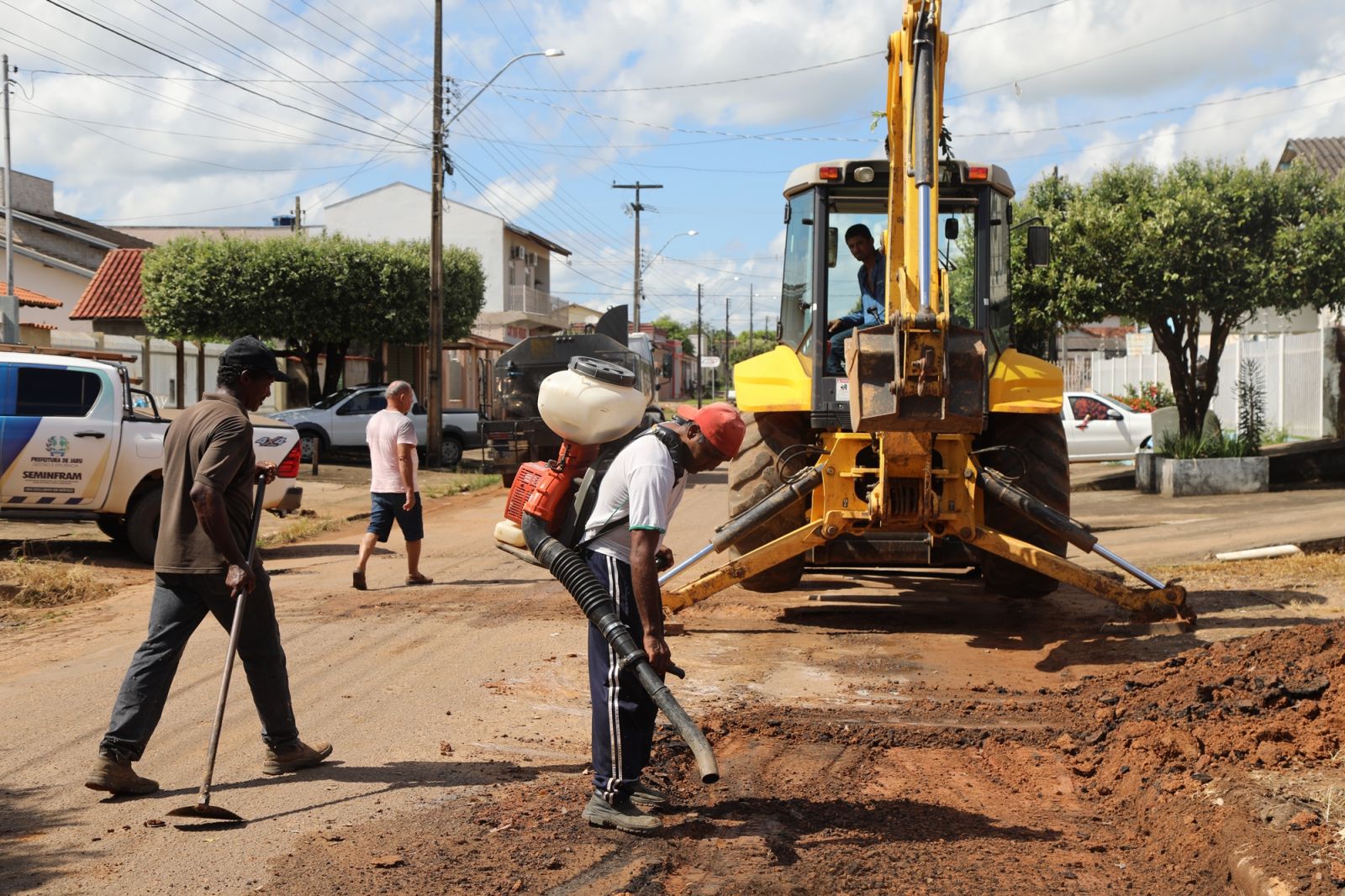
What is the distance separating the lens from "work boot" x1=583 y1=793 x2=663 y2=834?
16.6ft

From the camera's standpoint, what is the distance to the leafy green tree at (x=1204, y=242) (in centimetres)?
1861

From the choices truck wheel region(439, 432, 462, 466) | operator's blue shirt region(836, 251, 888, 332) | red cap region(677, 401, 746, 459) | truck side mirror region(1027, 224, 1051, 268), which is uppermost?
truck side mirror region(1027, 224, 1051, 268)

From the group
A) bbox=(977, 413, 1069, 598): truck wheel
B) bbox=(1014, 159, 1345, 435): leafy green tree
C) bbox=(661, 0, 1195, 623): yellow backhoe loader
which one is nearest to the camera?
bbox=(661, 0, 1195, 623): yellow backhoe loader

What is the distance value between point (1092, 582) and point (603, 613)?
14.6 feet

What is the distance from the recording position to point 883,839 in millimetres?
5062

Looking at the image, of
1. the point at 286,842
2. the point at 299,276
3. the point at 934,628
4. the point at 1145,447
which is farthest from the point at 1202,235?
the point at 299,276

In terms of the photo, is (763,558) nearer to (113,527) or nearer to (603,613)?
(603,613)

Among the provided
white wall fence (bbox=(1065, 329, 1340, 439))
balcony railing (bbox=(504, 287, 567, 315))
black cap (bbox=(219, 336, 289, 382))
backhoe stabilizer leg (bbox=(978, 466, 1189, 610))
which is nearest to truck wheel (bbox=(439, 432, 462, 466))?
white wall fence (bbox=(1065, 329, 1340, 439))

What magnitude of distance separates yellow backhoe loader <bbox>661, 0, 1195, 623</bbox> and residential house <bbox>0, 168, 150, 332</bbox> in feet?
108

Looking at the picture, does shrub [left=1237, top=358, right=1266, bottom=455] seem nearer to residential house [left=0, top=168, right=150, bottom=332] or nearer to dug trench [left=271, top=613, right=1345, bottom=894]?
dug trench [left=271, top=613, right=1345, bottom=894]

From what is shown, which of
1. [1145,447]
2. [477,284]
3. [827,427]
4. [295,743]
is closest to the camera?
[295,743]

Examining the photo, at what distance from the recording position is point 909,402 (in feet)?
24.8

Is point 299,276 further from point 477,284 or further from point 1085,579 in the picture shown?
point 1085,579

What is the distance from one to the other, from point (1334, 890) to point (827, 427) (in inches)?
214
